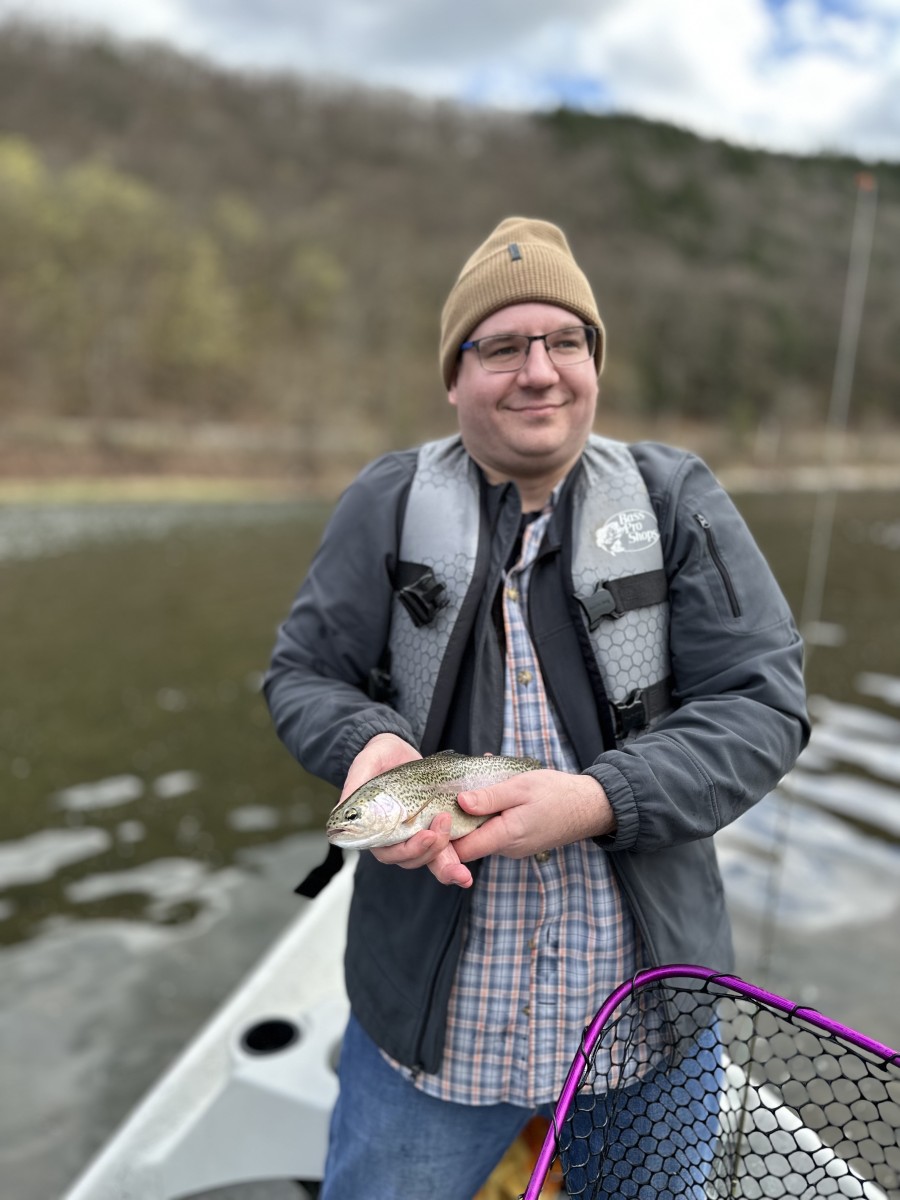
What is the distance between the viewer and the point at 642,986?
1.81 m

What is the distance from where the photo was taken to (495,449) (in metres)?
2.05

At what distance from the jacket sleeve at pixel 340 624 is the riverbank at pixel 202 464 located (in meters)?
25.9

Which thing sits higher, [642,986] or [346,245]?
[346,245]

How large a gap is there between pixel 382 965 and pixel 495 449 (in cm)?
124

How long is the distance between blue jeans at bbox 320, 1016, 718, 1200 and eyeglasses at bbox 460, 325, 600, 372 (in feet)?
5.40

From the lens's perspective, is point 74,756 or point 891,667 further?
point 891,667

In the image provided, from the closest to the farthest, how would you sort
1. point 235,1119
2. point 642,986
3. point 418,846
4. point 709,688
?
point 418,846 → point 642,986 → point 709,688 → point 235,1119

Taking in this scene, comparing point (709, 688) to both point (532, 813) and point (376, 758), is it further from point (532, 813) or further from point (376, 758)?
point (376, 758)

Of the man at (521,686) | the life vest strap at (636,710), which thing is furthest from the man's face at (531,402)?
the life vest strap at (636,710)

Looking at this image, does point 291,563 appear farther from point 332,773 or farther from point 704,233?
point 704,233

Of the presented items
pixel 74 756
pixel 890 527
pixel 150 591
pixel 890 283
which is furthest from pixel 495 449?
pixel 890 283

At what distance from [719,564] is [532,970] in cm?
100

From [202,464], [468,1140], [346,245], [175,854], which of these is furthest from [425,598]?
[346,245]

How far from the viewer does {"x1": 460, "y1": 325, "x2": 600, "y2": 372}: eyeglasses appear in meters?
2.01
